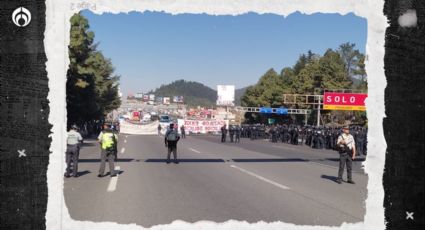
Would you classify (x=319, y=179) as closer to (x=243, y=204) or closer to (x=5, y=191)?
(x=243, y=204)

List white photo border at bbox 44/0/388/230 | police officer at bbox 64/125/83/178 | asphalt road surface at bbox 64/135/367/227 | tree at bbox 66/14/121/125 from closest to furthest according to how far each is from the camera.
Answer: white photo border at bbox 44/0/388/230, asphalt road surface at bbox 64/135/367/227, police officer at bbox 64/125/83/178, tree at bbox 66/14/121/125

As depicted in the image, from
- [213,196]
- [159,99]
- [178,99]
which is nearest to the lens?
[213,196]

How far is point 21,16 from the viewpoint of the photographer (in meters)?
4.07

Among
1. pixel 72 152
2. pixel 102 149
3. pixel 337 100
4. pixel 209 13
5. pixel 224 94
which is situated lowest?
pixel 72 152

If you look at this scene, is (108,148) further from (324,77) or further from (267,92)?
(267,92)

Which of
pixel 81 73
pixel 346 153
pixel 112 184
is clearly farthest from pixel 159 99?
pixel 112 184

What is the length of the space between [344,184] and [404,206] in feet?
28.2

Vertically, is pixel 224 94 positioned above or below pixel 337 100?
above

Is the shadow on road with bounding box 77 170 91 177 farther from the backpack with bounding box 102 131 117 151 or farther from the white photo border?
the white photo border

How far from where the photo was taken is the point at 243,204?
880 cm

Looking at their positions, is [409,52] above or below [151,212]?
above

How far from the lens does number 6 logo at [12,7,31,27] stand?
160 inches

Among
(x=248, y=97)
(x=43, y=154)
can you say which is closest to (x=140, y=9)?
(x=43, y=154)

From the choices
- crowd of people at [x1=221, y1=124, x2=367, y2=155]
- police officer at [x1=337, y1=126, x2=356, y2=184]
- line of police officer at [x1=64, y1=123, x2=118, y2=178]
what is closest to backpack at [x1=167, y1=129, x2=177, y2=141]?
line of police officer at [x1=64, y1=123, x2=118, y2=178]
